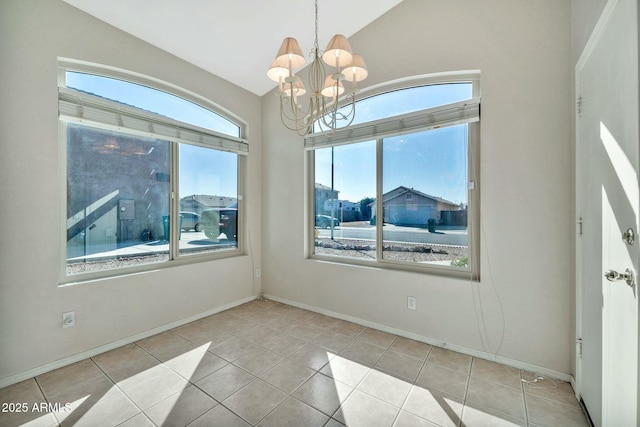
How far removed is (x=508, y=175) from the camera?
2201 millimetres

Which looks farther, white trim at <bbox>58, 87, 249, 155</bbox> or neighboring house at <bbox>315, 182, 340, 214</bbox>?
neighboring house at <bbox>315, 182, 340, 214</bbox>

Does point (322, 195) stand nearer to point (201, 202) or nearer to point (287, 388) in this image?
point (201, 202)

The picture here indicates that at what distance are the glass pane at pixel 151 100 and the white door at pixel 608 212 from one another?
3461mm

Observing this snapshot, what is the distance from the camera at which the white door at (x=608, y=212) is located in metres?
1.18

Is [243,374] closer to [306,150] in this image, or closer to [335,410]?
[335,410]

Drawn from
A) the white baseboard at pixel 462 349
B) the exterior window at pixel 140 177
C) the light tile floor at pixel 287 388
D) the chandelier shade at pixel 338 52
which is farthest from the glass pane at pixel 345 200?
A: the chandelier shade at pixel 338 52

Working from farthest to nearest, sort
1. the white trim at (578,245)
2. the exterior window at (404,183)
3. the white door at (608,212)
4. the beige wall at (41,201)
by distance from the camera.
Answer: the exterior window at (404,183) < the beige wall at (41,201) < the white trim at (578,245) < the white door at (608,212)

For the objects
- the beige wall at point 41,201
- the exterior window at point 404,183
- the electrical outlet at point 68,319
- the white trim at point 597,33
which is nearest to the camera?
the white trim at point 597,33

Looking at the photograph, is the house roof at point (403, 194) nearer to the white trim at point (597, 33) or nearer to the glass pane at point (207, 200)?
the white trim at point (597, 33)

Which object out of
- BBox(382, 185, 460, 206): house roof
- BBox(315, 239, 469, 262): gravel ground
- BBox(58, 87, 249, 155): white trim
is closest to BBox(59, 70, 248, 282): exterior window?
BBox(58, 87, 249, 155): white trim

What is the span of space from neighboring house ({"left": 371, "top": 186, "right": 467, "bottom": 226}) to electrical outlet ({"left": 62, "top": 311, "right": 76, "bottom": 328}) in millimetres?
2951

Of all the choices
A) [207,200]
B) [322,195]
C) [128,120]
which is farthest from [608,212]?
[128,120]

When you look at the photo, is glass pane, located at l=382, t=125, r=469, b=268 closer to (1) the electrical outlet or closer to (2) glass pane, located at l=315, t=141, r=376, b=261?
(2) glass pane, located at l=315, t=141, r=376, b=261

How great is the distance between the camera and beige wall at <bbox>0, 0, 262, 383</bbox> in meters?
1.95
